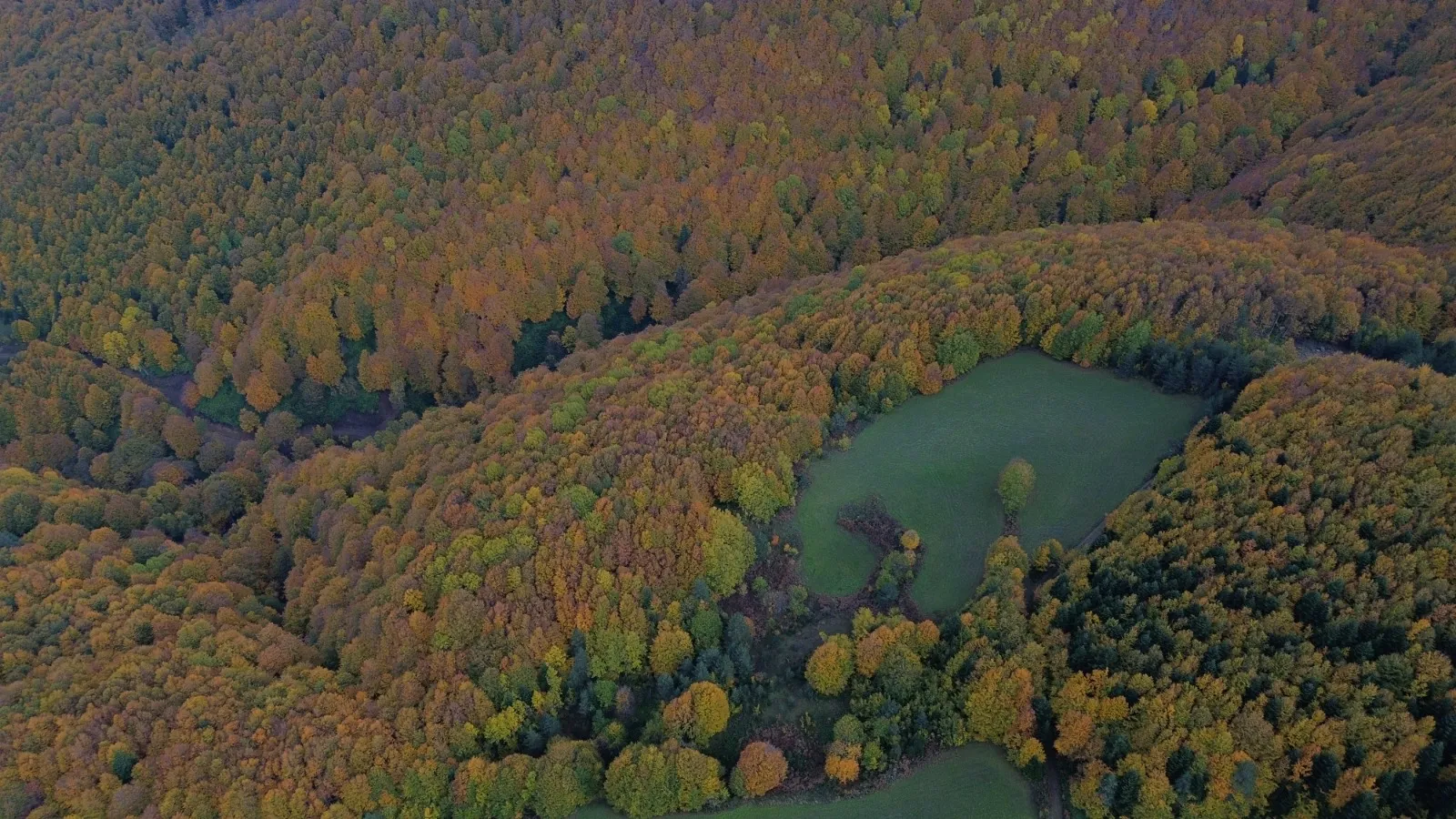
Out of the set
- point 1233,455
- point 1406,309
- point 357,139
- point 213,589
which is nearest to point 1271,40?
point 1406,309

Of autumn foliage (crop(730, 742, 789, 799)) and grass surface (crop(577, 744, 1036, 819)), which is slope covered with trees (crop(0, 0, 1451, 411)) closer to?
autumn foliage (crop(730, 742, 789, 799))

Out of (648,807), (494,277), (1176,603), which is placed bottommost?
(648,807)

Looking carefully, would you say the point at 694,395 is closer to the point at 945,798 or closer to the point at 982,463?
the point at 982,463

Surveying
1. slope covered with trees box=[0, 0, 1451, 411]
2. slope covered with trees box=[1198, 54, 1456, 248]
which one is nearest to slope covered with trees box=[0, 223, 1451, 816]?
slope covered with trees box=[1198, 54, 1456, 248]

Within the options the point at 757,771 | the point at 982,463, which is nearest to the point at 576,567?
the point at 757,771

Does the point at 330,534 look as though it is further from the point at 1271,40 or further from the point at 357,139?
the point at 1271,40

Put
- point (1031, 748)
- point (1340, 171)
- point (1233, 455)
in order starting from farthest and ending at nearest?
point (1340, 171), point (1233, 455), point (1031, 748)
